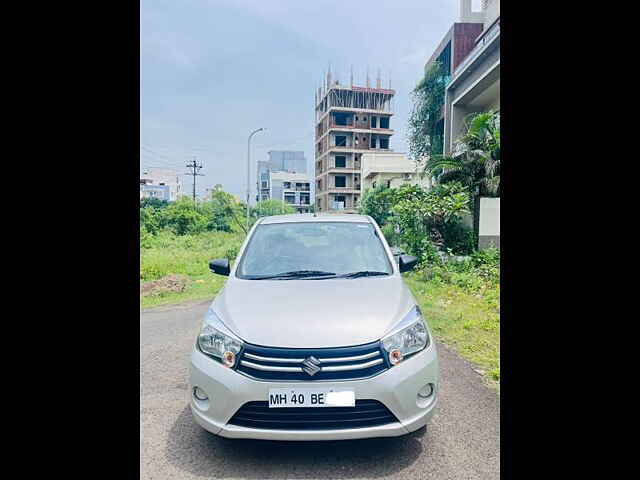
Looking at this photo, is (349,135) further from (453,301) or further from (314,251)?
(314,251)

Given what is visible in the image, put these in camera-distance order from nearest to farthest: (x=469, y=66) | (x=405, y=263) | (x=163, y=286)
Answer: (x=405, y=263)
(x=163, y=286)
(x=469, y=66)

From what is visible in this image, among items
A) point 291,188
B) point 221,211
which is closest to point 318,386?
point 221,211

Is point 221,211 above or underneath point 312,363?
above

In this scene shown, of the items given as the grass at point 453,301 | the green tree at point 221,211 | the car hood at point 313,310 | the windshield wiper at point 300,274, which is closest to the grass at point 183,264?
the grass at point 453,301

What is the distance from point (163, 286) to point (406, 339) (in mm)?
8468

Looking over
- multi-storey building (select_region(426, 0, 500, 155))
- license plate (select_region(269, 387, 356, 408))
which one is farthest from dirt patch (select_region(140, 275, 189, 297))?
multi-storey building (select_region(426, 0, 500, 155))

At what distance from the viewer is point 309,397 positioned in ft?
7.20

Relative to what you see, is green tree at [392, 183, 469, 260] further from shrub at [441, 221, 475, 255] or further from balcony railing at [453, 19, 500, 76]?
balcony railing at [453, 19, 500, 76]

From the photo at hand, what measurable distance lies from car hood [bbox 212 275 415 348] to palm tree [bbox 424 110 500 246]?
320 inches

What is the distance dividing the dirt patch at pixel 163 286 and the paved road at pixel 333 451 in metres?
6.36

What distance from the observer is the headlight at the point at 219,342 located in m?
2.35
